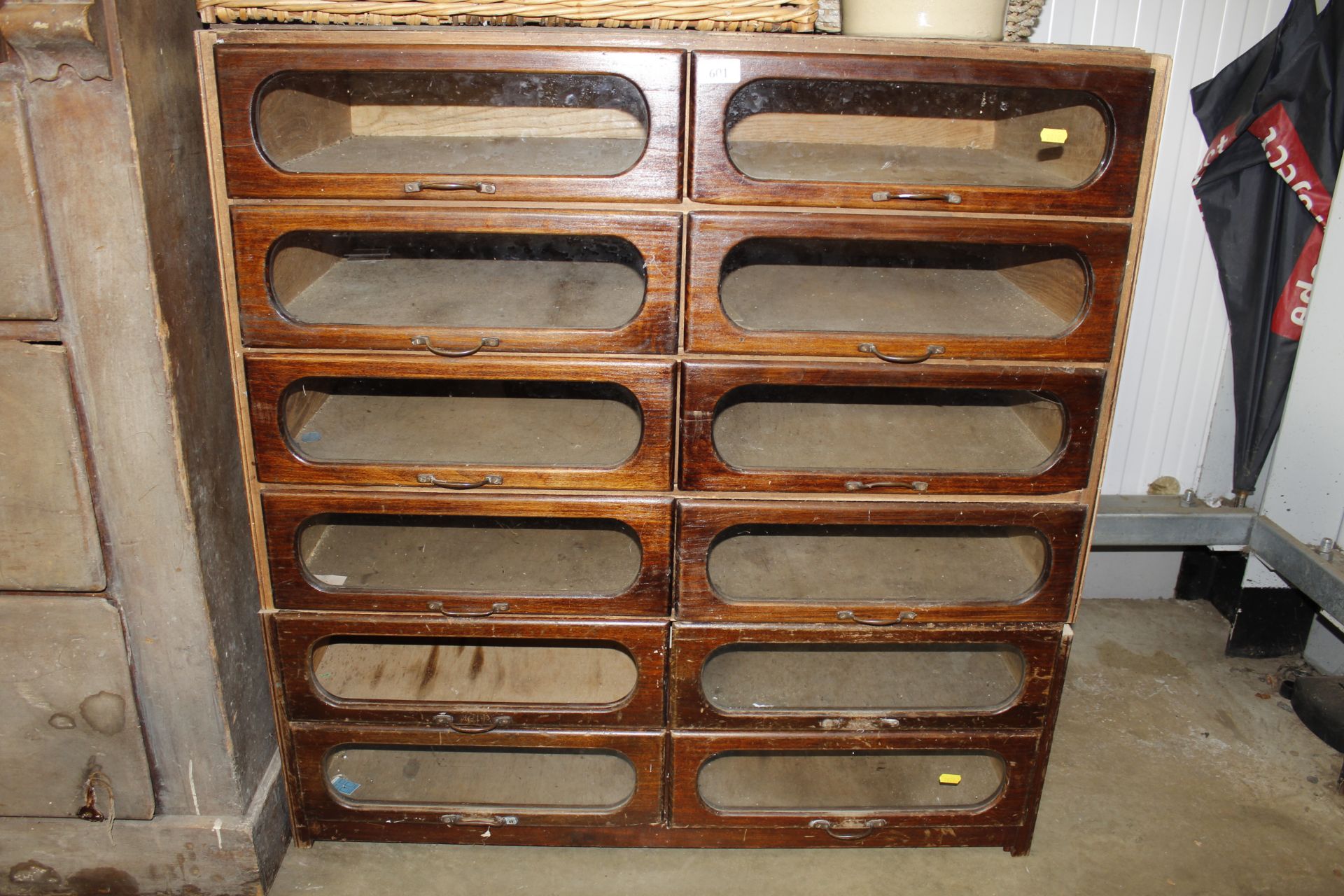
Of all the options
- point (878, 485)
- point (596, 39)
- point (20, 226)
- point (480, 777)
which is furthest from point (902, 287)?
point (20, 226)

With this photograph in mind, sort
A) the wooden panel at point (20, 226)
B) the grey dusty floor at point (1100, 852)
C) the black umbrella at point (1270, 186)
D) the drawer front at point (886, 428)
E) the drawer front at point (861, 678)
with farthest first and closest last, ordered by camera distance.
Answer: the black umbrella at point (1270, 186)
the grey dusty floor at point (1100, 852)
the drawer front at point (861, 678)
the drawer front at point (886, 428)
the wooden panel at point (20, 226)

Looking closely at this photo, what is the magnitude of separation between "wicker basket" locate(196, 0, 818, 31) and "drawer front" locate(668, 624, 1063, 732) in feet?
3.84

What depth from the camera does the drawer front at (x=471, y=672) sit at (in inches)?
82.8

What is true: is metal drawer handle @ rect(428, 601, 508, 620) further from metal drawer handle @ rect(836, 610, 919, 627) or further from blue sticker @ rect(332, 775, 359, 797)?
metal drawer handle @ rect(836, 610, 919, 627)

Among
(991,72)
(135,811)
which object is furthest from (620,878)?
(991,72)

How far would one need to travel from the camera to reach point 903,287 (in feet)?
7.15

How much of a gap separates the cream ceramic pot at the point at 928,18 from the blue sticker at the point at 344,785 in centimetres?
197

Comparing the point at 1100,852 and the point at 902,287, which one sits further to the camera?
the point at 1100,852

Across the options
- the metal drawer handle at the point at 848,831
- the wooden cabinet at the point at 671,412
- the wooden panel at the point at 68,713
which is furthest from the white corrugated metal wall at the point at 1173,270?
the wooden panel at the point at 68,713

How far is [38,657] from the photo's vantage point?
201 centimetres

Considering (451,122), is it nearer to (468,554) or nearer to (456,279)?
(456,279)

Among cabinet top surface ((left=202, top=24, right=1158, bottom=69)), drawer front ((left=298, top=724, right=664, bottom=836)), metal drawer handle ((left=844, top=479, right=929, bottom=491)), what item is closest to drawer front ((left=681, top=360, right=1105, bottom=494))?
metal drawer handle ((left=844, top=479, right=929, bottom=491))

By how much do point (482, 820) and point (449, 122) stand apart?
5.04 ft

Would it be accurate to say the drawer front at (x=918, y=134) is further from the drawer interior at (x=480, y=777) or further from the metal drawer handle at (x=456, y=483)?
the drawer interior at (x=480, y=777)
